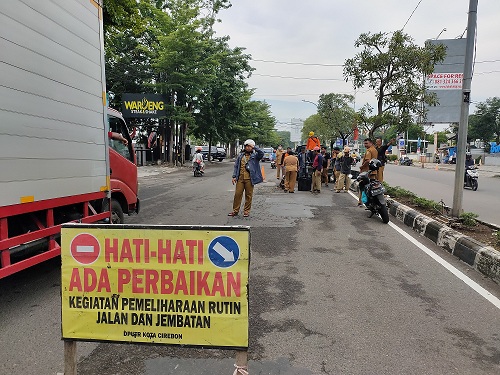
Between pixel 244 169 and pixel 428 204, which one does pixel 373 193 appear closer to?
pixel 428 204

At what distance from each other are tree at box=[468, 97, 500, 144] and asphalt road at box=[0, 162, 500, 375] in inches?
2340

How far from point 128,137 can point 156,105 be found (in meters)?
18.5

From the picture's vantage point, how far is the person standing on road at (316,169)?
13.6 metres

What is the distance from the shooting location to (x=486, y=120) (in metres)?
57.0

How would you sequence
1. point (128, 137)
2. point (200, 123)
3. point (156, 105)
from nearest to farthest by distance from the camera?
point (128, 137) → point (156, 105) → point (200, 123)

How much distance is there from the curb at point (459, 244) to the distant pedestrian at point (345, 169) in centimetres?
513

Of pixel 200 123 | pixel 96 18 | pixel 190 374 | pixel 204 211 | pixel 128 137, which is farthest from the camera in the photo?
pixel 200 123

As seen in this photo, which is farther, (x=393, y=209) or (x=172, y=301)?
(x=393, y=209)

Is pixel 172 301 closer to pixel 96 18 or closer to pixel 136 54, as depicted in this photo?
pixel 96 18

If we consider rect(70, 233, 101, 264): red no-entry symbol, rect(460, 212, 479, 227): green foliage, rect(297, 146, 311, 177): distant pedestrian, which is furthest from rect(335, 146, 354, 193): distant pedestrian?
rect(70, 233, 101, 264): red no-entry symbol

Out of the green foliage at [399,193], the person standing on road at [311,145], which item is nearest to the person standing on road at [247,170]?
the green foliage at [399,193]

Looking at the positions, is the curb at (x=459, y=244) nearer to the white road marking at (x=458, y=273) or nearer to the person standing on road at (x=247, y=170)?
the white road marking at (x=458, y=273)

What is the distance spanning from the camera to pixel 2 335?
340 cm

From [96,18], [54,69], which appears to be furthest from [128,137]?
[54,69]
